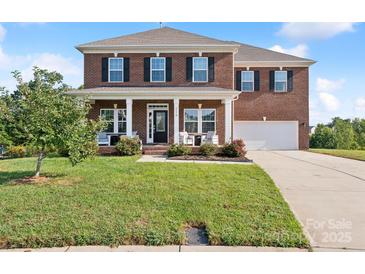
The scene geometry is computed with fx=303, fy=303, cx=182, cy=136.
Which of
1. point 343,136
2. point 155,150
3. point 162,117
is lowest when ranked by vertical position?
point 155,150

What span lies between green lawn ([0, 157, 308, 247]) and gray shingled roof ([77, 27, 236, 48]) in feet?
41.2

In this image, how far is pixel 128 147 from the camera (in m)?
15.1

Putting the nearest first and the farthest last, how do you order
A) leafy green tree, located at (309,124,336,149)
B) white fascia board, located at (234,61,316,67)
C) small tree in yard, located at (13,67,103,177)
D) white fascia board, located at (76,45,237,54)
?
small tree in yard, located at (13,67,103,177) → white fascia board, located at (76,45,237,54) → white fascia board, located at (234,61,316,67) → leafy green tree, located at (309,124,336,149)

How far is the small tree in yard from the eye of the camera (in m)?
7.70

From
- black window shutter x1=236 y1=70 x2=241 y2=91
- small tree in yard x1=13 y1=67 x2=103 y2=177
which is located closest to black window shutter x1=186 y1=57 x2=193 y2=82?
black window shutter x1=236 y1=70 x2=241 y2=91

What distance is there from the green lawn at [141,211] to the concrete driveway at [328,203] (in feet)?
1.25

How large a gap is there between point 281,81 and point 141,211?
1912 centimetres

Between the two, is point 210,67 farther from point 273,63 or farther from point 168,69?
point 273,63

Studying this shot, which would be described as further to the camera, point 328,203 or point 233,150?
point 233,150

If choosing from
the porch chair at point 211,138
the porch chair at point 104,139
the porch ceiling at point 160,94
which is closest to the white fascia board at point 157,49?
the porch ceiling at point 160,94

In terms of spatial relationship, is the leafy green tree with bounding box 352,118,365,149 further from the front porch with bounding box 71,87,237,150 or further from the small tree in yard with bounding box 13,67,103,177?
the small tree in yard with bounding box 13,67,103,177

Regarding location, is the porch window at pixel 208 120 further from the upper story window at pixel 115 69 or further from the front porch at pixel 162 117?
the upper story window at pixel 115 69

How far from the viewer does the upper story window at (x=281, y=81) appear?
72.9ft

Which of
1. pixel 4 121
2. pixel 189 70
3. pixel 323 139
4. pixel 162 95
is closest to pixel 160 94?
pixel 162 95
